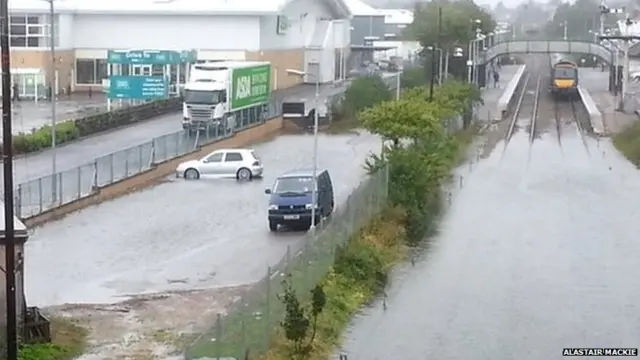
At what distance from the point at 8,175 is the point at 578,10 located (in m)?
127

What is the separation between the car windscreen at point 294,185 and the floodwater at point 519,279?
2689mm

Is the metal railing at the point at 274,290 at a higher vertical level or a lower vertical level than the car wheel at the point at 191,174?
higher

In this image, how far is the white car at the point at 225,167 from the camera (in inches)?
1277

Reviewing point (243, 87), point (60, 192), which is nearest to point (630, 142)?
point (243, 87)

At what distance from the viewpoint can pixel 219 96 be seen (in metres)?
41.3

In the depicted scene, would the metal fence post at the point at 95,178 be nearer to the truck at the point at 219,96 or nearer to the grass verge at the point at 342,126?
the truck at the point at 219,96

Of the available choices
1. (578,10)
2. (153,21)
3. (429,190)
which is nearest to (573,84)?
(153,21)

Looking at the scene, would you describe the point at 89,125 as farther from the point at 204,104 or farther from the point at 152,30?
the point at 152,30

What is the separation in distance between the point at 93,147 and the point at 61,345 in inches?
877

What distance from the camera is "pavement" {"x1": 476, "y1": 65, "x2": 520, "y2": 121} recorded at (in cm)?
5281

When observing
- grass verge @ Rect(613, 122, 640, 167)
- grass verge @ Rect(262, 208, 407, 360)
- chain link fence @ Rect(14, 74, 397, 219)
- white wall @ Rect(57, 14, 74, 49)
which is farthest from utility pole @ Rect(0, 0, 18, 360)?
white wall @ Rect(57, 14, 74, 49)

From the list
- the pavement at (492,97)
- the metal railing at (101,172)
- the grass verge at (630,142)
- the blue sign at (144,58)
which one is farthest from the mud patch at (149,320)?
the pavement at (492,97)

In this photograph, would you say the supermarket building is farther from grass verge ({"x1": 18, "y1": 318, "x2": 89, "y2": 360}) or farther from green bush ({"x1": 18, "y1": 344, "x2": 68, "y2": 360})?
green bush ({"x1": 18, "y1": 344, "x2": 68, "y2": 360})

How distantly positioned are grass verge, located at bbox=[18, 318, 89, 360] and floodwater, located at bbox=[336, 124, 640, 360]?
3440mm
